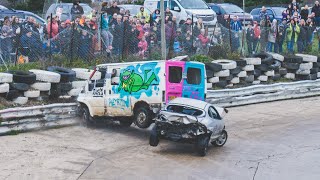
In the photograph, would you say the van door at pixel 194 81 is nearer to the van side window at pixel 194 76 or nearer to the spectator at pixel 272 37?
the van side window at pixel 194 76

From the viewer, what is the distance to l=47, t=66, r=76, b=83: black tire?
17.9m

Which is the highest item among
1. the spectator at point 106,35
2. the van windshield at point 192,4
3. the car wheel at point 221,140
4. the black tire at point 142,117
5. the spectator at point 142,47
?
the van windshield at point 192,4

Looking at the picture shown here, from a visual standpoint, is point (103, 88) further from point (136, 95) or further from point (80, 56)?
point (80, 56)

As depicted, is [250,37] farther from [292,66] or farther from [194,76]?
[194,76]

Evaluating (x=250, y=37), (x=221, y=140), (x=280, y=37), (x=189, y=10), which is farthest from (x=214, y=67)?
(x=189, y=10)

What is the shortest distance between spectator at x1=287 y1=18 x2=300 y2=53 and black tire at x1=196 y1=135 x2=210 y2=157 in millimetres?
13043

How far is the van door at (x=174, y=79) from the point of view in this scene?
15.9 m

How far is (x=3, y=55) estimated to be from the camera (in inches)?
736

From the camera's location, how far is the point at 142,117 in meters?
16.1

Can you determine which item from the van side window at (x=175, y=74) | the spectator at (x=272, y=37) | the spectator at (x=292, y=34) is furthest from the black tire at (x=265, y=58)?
the van side window at (x=175, y=74)

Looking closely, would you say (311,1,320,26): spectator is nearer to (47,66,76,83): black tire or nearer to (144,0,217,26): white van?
(144,0,217,26): white van

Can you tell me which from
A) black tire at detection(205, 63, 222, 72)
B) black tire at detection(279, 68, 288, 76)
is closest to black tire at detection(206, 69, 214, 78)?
black tire at detection(205, 63, 222, 72)

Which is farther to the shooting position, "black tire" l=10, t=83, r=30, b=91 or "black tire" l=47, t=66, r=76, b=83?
"black tire" l=47, t=66, r=76, b=83

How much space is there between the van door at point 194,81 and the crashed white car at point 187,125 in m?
1.38
